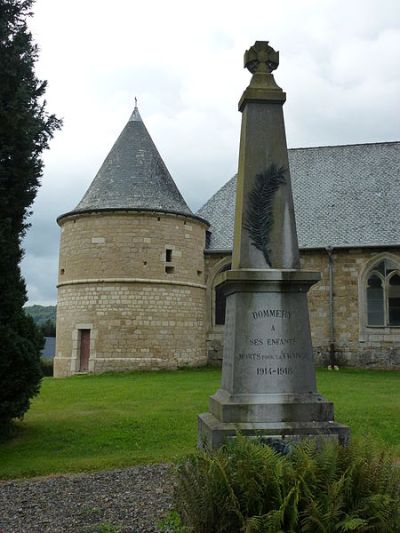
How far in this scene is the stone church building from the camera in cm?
1917

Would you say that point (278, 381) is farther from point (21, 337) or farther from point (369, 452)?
point (21, 337)

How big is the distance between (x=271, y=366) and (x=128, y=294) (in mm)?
14173

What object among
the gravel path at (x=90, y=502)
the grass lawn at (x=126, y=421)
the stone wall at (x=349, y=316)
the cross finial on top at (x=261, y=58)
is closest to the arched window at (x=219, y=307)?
the stone wall at (x=349, y=316)

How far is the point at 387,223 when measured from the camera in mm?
20609

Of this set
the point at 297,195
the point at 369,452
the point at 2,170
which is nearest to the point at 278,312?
the point at 369,452

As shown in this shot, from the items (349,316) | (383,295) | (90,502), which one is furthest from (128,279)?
(90,502)

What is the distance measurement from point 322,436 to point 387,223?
17.2m

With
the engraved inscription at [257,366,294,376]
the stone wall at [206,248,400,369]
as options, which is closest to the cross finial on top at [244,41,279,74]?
Answer: the engraved inscription at [257,366,294,376]

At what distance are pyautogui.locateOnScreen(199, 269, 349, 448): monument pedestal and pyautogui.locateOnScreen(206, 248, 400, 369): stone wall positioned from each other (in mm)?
15101

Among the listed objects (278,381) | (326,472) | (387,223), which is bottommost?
(326,472)

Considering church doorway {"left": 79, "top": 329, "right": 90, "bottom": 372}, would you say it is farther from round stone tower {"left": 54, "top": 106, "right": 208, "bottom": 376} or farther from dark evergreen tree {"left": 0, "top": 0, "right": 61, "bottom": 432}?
dark evergreen tree {"left": 0, "top": 0, "right": 61, "bottom": 432}

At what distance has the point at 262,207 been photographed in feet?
18.8

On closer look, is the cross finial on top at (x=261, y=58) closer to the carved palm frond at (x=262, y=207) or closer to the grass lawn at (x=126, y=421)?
the carved palm frond at (x=262, y=207)

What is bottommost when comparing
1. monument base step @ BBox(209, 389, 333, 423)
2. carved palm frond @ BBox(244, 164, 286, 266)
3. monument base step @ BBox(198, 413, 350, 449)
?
monument base step @ BBox(198, 413, 350, 449)
